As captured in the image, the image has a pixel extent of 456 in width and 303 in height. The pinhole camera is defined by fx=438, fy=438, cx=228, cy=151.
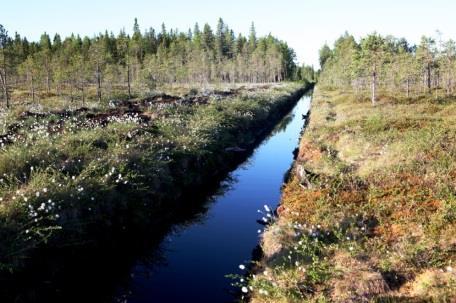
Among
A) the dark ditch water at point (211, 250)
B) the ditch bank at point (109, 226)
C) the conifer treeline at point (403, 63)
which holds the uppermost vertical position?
the conifer treeline at point (403, 63)

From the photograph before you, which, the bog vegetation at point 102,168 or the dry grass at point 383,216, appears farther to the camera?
the bog vegetation at point 102,168

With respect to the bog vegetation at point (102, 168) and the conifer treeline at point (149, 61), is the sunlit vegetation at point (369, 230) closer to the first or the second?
the bog vegetation at point (102, 168)

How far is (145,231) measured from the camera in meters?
15.9

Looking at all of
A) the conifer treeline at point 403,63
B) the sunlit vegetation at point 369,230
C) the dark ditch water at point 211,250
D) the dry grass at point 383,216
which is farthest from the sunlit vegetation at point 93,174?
the conifer treeline at point 403,63

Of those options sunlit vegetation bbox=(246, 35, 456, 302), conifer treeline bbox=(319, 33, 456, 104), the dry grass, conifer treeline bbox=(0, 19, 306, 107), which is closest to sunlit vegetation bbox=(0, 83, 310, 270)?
sunlit vegetation bbox=(246, 35, 456, 302)

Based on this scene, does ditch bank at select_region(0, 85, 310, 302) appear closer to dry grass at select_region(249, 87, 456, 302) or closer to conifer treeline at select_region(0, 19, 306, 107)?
dry grass at select_region(249, 87, 456, 302)

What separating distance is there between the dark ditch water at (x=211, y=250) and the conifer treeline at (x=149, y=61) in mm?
56425

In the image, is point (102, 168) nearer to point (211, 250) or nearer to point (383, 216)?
point (211, 250)

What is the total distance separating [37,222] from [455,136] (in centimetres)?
1814

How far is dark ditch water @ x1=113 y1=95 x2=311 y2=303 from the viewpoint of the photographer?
11938 mm

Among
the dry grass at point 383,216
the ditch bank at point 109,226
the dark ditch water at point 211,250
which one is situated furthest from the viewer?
the dark ditch water at point 211,250

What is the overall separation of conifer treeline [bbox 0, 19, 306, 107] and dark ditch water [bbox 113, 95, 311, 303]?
185 ft

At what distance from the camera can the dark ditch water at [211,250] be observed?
11.9 m

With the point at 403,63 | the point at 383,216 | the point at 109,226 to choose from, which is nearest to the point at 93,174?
the point at 109,226
